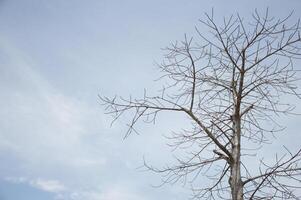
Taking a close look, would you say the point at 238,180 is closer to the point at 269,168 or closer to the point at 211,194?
the point at 269,168

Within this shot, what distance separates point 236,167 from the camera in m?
4.23

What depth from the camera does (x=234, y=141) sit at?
4430 mm

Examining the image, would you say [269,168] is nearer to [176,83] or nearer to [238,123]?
[238,123]

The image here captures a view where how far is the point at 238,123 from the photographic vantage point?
4.58 meters

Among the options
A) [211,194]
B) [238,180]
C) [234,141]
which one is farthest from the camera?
[211,194]

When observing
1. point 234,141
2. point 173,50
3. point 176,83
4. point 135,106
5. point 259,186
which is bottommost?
point 259,186

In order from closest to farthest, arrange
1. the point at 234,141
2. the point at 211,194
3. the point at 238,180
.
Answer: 1. the point at 238,180
2. the point at 234,141
3. the point at 211,194

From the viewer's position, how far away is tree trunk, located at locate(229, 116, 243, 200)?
4.06m

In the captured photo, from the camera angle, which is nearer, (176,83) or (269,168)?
(269,168)

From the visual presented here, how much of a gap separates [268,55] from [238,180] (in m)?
1.53

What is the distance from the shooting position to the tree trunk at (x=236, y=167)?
160 inches

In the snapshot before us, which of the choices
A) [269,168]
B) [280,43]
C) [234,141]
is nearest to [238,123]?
[234,141]

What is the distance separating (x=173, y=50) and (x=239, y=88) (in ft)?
2.93

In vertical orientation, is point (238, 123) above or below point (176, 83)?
below
